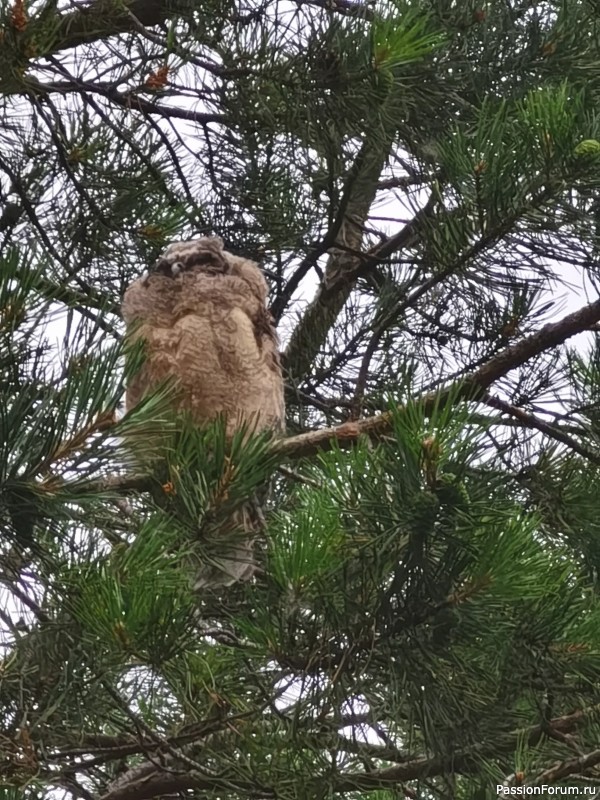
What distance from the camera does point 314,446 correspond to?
1352mm

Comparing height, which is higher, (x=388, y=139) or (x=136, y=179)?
(x=136, y=179)

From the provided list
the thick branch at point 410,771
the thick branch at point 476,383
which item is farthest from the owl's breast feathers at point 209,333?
the thick branch at point 410,771

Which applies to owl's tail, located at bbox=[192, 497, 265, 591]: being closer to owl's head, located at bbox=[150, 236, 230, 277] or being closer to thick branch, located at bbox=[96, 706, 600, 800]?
thick branch, located at bbox=[96, 706, 600, 800]

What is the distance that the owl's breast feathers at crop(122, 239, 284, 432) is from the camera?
1.70 meters

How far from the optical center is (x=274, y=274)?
8.03 ft

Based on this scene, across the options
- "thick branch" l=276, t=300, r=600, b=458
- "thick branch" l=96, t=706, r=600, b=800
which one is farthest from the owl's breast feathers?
"thick branch" l=96, t=706, r=600, b=800

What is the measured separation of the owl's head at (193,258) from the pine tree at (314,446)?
0.14ft

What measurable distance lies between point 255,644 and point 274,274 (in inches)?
56.0

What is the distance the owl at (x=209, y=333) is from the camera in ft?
5.58

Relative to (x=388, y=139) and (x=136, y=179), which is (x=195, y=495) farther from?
(x=136, y=179)

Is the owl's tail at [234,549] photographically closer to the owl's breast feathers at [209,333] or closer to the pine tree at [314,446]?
the pine tree at [314,446]

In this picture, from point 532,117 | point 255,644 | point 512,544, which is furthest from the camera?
point 532,117

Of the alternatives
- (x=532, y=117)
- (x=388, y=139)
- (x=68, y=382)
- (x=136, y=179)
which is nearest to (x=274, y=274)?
(x=136, y=179)

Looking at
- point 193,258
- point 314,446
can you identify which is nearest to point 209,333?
point 193,258
